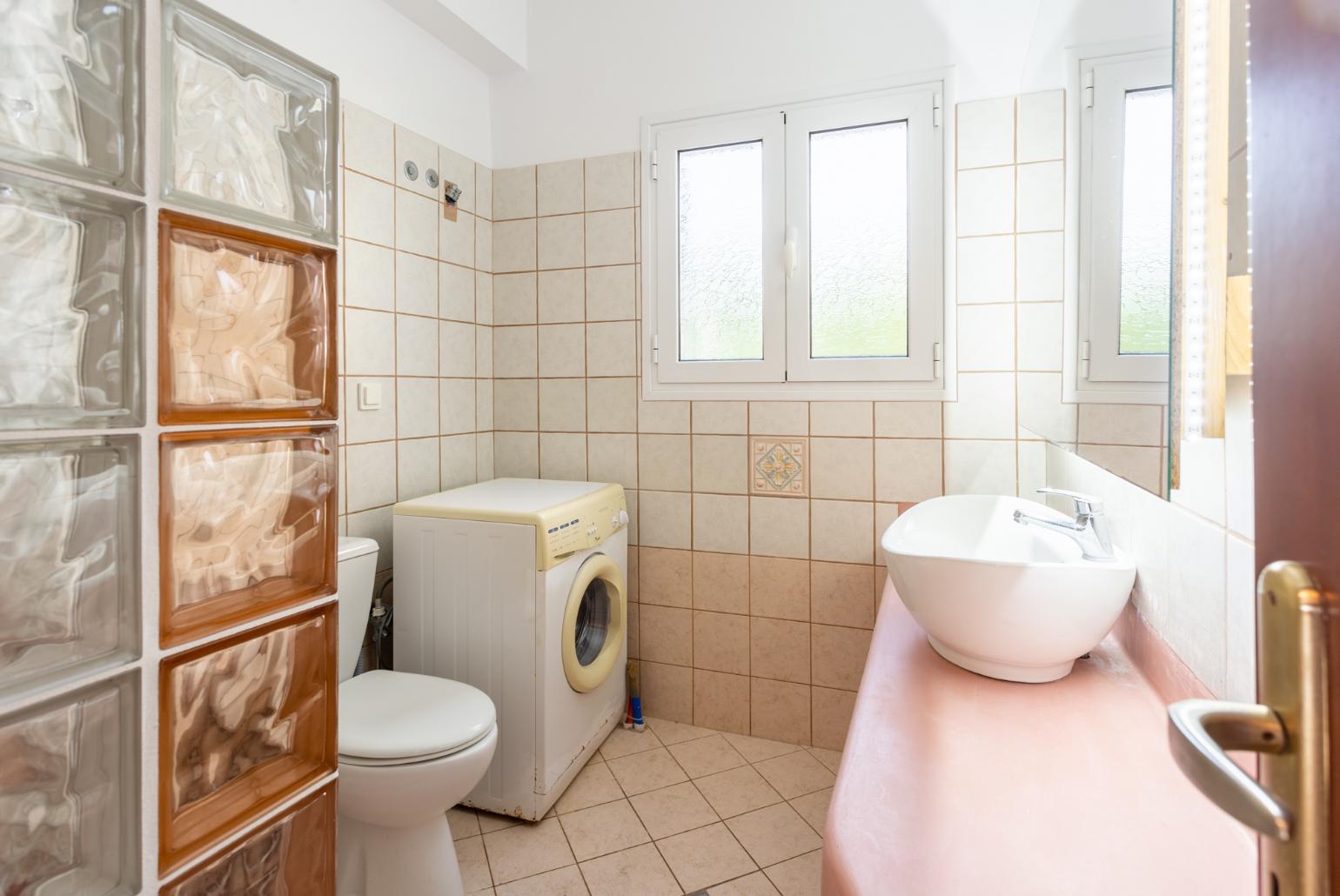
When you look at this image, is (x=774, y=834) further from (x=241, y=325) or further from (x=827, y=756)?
(x=241, y=325)

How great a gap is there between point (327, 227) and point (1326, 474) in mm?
1182

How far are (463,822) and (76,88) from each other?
1906 millimetres

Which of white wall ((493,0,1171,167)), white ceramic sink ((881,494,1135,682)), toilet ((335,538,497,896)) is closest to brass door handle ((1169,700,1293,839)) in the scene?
white ceramic sink ((881,494,1135,682))

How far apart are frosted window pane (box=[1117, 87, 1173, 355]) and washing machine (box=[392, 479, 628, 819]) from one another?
1436mm

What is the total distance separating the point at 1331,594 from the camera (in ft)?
0.94

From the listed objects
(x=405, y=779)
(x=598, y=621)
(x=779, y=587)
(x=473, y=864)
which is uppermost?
(x=779, y=587)

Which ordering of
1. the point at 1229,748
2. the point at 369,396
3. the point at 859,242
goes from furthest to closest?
the point at 859,242 < the point at 369,396 < the point at 1229,748

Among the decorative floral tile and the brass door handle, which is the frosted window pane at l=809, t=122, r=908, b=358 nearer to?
the decorative floral tile

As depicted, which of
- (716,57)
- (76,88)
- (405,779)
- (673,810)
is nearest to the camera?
(76,88)

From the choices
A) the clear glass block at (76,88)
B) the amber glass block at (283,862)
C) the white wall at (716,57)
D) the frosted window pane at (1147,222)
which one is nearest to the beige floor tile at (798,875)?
the amber glass block at (283,862)

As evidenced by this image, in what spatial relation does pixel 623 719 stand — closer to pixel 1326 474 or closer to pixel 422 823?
pixel 422 823

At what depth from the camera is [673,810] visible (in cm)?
193

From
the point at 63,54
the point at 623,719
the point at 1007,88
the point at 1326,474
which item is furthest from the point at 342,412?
the point at 1007,88

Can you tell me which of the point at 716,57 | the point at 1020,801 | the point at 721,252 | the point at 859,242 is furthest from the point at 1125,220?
the point at 716,57
